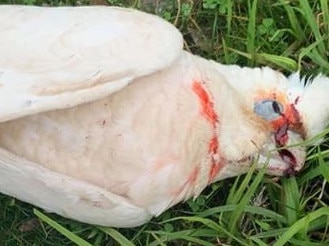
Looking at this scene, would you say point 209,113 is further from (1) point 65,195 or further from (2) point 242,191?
(1) point 65,195

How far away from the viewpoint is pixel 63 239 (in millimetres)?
2941

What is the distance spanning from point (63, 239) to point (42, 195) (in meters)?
0.48

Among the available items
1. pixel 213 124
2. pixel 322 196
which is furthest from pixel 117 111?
pixel 322 196

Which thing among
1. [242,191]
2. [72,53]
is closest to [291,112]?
[242,191]

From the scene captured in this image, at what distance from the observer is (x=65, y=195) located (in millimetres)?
2424

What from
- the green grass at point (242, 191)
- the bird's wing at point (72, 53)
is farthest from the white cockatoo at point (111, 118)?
the green grass at point (242, 191)

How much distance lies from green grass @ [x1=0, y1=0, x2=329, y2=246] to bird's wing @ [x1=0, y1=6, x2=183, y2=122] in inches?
19.3

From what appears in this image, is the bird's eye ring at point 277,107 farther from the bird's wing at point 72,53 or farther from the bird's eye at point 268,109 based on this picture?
the bird's wing at point 72,53

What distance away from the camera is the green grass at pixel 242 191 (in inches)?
108

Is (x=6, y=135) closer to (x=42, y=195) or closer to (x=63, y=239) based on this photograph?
(x=42, y=195)

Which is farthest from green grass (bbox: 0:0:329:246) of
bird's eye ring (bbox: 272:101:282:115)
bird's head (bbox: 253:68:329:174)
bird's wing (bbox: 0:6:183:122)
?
bird's wing (bbox: 0:6:183:122)

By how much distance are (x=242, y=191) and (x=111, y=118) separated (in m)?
0.50

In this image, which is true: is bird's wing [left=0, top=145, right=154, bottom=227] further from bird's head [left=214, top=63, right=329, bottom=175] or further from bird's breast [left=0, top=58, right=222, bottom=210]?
bird's head [left=214, top=63, right=329, bottom=175]

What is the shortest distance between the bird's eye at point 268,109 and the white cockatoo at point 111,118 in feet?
0.06
